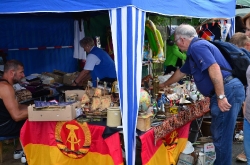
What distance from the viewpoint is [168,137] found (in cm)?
352

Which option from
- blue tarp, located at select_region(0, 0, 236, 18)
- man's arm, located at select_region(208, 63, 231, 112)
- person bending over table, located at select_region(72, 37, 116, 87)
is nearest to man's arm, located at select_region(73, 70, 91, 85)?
person bending over table, located at select_region(72, 37, 116, 87)

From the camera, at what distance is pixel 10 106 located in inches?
137

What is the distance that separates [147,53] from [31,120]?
3304 millimetres

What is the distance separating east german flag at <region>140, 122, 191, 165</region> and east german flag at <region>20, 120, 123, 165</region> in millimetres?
252

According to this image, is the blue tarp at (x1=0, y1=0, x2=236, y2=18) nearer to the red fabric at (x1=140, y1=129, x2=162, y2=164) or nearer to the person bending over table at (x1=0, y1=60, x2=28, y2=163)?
the person bending over table at (x1=0, y1=60, x2=28, y2=163)

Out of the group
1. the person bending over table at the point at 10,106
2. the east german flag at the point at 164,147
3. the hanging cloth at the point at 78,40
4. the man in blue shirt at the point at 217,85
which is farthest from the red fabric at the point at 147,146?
the hanging cloth at the point at 78,40

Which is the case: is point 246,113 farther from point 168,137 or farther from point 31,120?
point 31,120

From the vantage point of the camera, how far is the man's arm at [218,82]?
9.61ft

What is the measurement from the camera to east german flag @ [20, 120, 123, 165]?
3031 mm

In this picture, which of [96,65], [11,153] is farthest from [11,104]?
[96,65]

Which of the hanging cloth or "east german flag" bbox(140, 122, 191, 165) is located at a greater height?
the hanging cloth

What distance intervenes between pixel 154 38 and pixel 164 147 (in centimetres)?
235

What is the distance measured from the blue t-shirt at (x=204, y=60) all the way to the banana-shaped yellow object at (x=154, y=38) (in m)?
2.14

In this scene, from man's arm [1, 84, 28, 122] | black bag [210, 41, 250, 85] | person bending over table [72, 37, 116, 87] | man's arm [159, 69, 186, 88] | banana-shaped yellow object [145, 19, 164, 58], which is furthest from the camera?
banana-shaped yellow object [145, 19, 164, 58]
